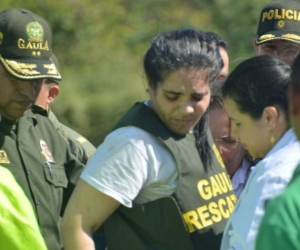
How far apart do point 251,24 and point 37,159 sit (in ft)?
22.1

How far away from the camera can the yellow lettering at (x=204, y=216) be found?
3104 millimetres

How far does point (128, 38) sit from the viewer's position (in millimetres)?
10305

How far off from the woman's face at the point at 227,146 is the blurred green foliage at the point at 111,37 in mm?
5613

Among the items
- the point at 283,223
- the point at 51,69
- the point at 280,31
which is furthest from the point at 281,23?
the point at 283,223

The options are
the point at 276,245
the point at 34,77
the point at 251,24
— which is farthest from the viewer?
the point at 251,24

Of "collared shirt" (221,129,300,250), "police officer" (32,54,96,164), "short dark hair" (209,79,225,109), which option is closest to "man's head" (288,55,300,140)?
"collared shirt" (221,129,300,250)

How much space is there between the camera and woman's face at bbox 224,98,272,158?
282 centimetres

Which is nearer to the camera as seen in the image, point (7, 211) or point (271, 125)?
point (7, 211)

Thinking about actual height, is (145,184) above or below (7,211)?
below

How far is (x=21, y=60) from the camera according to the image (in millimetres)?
3686

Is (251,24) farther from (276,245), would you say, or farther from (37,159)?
(276,245)

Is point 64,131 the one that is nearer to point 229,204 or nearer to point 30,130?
point 30,130

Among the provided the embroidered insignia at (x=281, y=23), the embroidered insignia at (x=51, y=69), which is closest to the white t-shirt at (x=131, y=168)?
the embroidered insignia at (x=51, y=69)

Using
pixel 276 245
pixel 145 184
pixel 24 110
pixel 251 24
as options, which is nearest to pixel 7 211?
pixel 276 245
